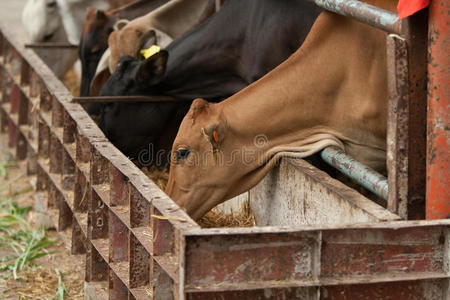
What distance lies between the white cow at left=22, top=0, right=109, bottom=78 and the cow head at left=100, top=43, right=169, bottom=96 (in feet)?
6.88

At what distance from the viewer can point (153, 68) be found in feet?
16.8

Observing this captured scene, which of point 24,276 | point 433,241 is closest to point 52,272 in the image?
point 24,276

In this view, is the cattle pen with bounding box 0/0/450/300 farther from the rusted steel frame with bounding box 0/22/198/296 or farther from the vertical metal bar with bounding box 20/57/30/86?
the vertical metal bar with bounding box 20/57/30/86

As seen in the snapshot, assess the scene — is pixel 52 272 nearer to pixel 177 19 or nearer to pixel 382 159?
pixel 382 159

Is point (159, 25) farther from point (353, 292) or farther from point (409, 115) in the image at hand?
point (353, 292)

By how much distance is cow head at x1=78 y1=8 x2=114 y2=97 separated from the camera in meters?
6.41

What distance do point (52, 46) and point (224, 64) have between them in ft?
7.16

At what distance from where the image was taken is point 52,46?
677cm

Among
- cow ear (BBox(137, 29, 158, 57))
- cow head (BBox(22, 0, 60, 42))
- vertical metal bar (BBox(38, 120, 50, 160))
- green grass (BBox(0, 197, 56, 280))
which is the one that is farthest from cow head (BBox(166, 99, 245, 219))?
cow head (BBox(22, 0, 60, 42))

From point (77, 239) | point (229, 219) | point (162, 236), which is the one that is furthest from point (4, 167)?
point (162, 236)

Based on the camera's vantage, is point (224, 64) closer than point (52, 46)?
Yes

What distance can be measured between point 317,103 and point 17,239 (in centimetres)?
223

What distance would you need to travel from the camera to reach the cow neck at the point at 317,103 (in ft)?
12.4

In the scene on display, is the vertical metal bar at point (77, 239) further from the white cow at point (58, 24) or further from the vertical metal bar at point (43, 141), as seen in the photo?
the white cow at point (58, 24)
